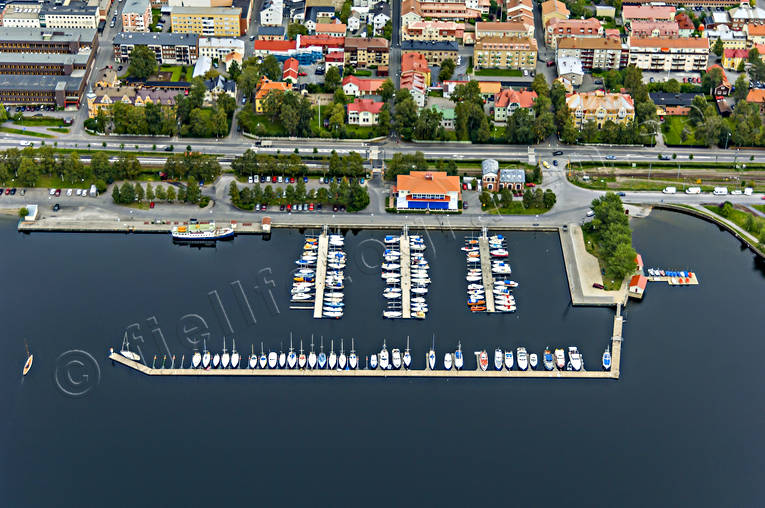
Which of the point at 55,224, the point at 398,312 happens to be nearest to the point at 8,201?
the point at 55,224

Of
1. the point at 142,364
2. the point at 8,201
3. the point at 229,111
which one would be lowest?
the point at 142,364

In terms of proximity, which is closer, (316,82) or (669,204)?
(669,204)

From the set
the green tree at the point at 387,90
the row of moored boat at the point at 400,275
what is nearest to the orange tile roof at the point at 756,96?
the green tree at the point at 387,90

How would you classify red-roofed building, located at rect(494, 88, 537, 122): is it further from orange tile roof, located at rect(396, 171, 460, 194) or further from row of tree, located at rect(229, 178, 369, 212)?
row of tree, located at rect(229, 178, 369, 212)

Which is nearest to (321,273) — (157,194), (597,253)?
(157,194)

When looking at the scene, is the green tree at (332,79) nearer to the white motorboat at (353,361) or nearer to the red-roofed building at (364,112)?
the red-roofed building at (364,112)

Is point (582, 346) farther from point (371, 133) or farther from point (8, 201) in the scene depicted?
point (8, 201)
